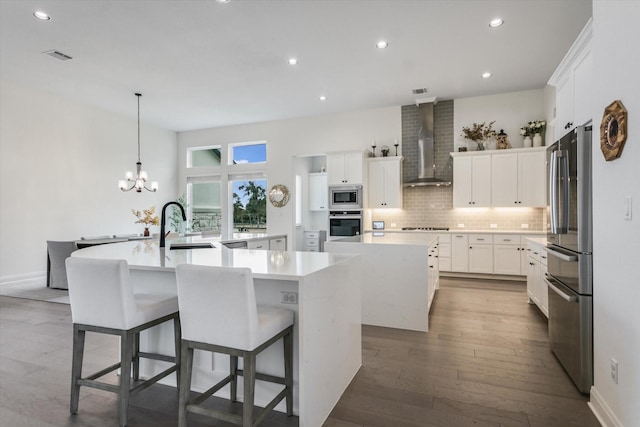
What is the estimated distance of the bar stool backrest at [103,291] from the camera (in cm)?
182

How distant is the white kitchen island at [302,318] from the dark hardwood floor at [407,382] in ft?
0.53

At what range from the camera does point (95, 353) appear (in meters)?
2.98

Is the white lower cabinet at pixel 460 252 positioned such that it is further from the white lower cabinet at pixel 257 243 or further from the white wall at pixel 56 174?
the white wall at pixel 56 174

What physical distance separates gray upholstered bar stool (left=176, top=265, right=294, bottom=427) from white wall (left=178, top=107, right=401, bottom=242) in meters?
5.56

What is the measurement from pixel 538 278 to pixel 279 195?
5358mm

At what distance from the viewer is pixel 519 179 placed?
5.89m

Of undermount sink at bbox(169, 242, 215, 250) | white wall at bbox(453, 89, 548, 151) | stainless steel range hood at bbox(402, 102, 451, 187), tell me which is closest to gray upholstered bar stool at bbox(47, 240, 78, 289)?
undermount sink at bbox(169, 242, 215, 250)

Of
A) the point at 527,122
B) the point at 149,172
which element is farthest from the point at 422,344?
the point at 149,172

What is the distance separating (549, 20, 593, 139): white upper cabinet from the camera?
2.42 meters

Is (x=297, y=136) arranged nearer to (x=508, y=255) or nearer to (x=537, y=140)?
(x=537, y=140)

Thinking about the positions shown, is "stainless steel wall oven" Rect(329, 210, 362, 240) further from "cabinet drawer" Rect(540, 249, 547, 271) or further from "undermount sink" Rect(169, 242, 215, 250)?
"undermount sink" Rect(169, 242, 215, 250)

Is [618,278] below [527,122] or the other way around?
below

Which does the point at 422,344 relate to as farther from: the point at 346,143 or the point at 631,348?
the point at 346,143

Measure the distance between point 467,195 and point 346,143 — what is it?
2.69m
